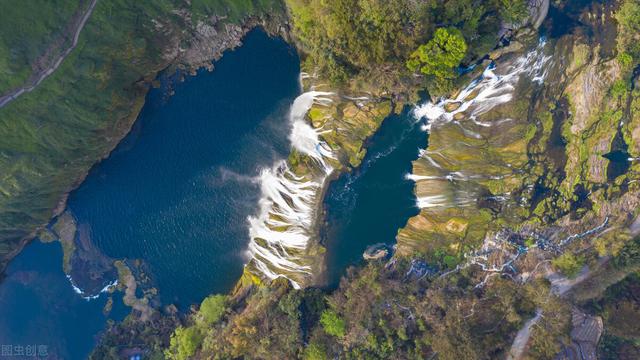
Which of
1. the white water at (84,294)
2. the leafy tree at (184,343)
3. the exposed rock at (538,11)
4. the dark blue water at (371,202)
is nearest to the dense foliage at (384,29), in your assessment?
the exposed rock at (538,11)

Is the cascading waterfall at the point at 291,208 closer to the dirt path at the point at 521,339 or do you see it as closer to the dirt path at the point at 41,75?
the dirt path at the point at 521,339

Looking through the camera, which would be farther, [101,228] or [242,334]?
[101,228]

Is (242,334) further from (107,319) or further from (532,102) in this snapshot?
(532,102)

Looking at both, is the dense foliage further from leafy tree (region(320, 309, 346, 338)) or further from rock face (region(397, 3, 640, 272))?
leafy tree (region(320, 309, 346, 338))

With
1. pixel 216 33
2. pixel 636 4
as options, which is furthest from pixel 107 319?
pixel 636 4

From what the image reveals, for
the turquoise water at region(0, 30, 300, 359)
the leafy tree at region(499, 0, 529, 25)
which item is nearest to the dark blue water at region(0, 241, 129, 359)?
the turquoise water at region(0, 30, 300, 359)

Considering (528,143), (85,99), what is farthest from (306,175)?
(85,99)

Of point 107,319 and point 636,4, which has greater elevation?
point 636,4

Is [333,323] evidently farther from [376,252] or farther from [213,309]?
[213,309]
